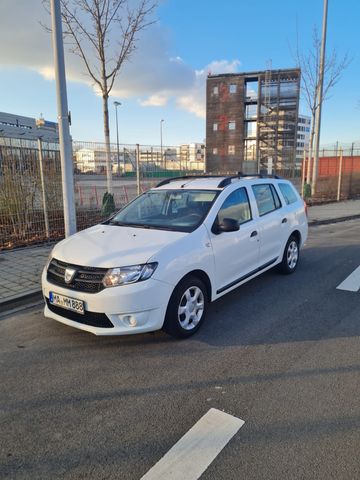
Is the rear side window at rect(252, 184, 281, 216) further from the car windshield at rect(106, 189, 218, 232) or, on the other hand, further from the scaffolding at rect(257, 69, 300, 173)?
the scaffolding at rect(257, 69, 300, 173)

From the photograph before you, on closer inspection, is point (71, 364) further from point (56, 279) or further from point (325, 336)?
point (325, 336)

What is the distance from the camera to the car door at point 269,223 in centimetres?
510

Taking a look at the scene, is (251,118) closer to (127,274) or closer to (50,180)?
(50,180)

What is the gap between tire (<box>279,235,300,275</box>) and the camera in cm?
591

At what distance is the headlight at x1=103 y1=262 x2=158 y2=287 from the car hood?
5 centimetres

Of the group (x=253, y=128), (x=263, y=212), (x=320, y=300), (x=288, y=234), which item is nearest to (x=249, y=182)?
(x=263, y=212)

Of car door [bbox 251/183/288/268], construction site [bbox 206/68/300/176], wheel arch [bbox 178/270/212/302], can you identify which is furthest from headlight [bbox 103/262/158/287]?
construction site [bbox 206/68/300/176]

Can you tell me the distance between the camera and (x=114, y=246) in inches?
147

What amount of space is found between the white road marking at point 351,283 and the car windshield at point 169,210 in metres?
2.60

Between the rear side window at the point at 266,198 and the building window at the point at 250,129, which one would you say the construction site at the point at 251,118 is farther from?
the rear side window at the point at 266,198

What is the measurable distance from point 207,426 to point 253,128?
6187 cm

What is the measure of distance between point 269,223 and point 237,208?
0.80 m

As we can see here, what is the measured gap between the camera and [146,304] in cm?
334

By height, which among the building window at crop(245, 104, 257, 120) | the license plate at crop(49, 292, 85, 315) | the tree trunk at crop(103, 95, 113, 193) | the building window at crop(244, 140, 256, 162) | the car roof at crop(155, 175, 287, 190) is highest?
the building window at crop(245, 104, 257, 120)
